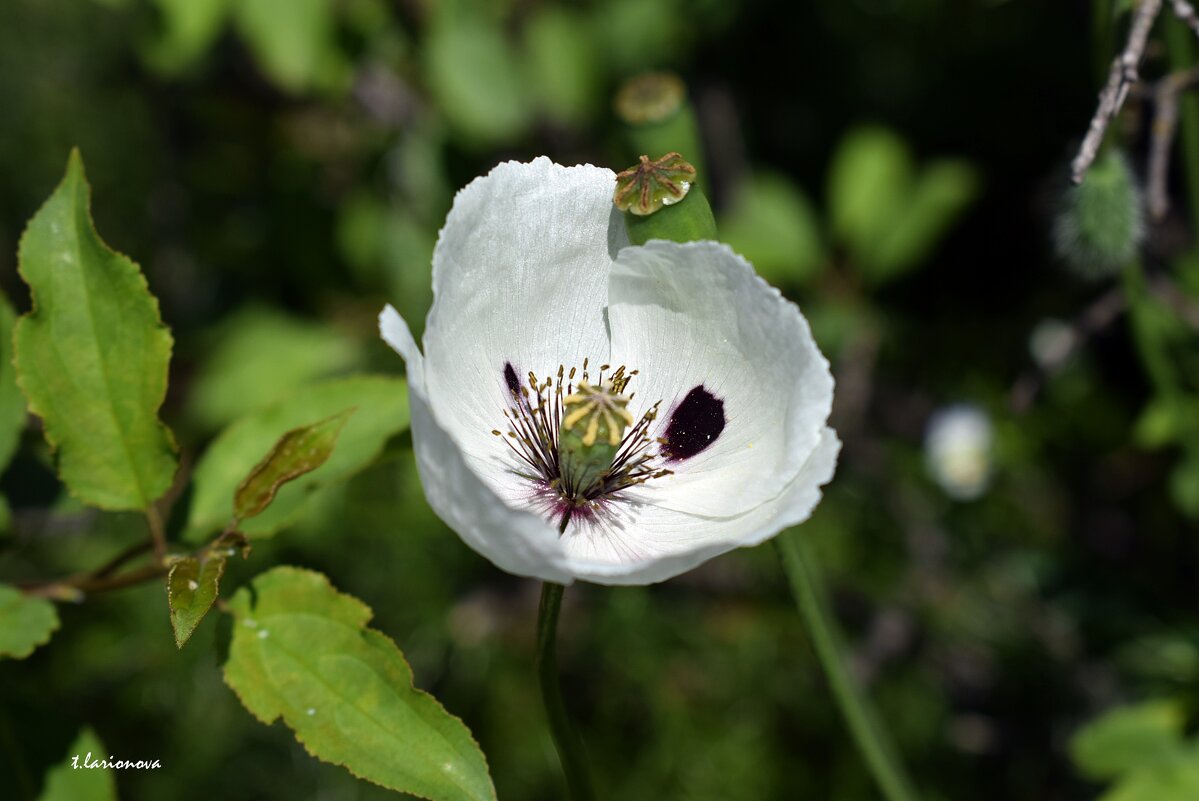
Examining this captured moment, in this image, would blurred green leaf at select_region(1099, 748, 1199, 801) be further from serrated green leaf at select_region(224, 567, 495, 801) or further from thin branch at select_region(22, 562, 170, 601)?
thin branch at select_region(22, 562, 170, 601)

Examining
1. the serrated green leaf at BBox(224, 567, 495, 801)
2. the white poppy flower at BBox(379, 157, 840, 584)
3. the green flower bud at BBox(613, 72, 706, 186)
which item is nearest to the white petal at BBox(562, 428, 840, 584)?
the white poppy flower at BBox(379, 157, 840, 584)

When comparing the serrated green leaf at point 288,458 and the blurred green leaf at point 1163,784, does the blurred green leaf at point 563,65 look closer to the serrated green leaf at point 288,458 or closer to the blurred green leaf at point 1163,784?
the serrated green leaf at point 288,458

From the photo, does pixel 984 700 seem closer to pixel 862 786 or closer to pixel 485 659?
pixel 862 786

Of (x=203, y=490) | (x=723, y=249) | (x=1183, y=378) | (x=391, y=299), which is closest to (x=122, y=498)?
(x=203, y=490)

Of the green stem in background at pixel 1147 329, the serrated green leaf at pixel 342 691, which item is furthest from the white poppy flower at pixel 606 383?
the green stem in background at pixel 1147 329

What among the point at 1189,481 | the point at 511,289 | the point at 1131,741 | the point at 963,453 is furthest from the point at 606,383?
the point at 963,453
